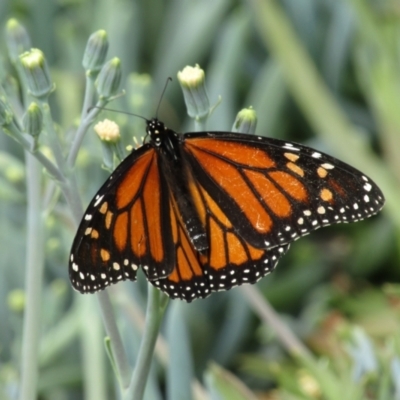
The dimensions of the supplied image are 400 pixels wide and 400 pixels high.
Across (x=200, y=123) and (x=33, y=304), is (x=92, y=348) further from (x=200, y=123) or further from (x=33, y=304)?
(x=200, y=123)

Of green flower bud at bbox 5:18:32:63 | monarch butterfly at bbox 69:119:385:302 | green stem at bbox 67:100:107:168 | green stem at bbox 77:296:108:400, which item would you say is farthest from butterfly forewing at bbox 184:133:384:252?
green stem at bbox 77:296:108:400

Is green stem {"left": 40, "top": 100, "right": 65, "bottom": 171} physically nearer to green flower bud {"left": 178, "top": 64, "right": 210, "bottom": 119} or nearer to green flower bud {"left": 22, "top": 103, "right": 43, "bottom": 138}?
green flower bud {"left": 22, "top": 103, "right": 43, "bottom": 138}

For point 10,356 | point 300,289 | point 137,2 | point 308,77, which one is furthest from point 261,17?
point 10,356

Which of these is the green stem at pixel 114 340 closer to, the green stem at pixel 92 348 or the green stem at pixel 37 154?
the green stem at pixel 37 154

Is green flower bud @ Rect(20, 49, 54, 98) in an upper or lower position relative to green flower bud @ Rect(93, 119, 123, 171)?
upper

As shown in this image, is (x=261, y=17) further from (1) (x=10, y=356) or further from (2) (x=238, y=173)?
(1) (x=10, y=356)
